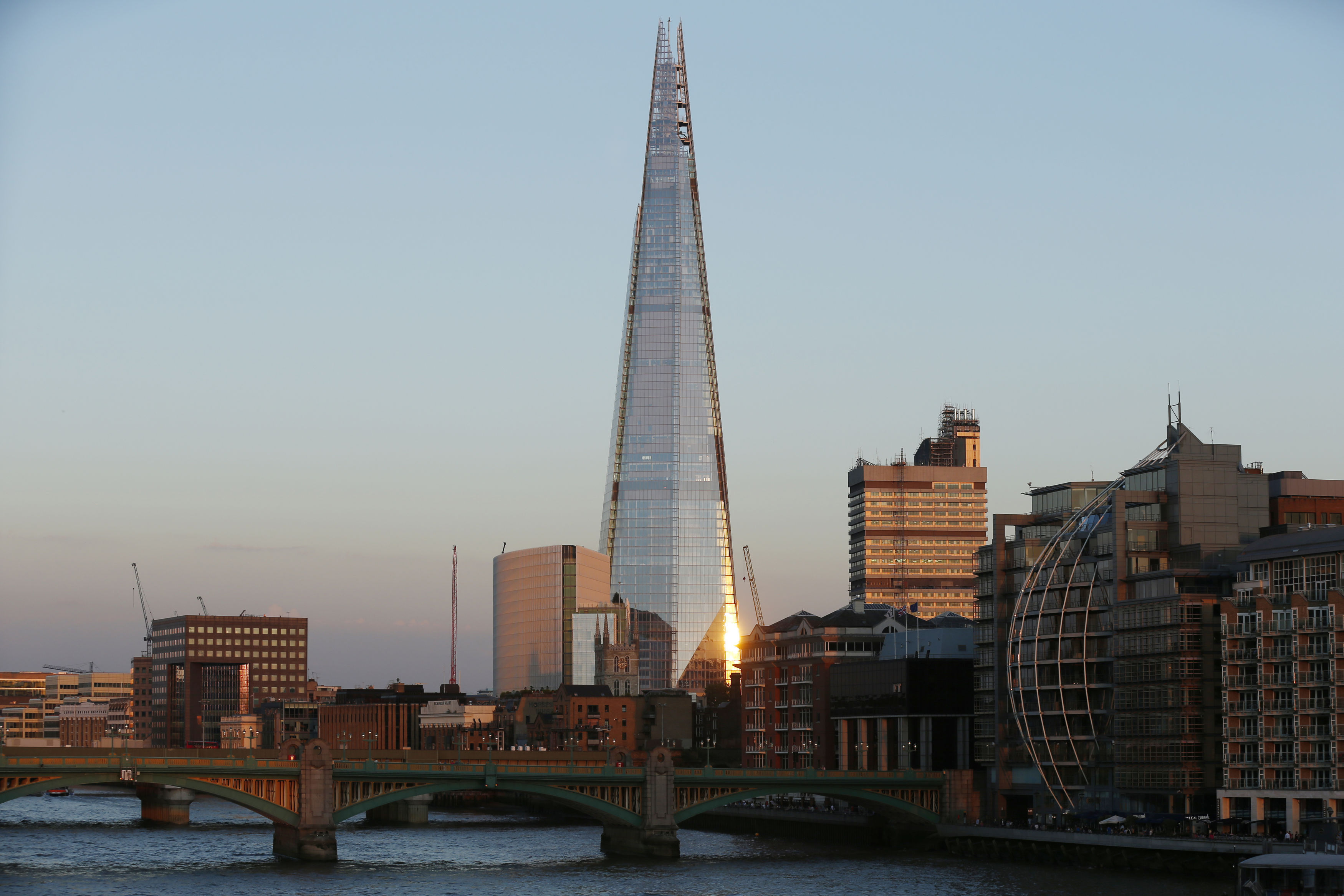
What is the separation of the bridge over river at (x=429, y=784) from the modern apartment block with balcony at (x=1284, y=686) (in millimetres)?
26461

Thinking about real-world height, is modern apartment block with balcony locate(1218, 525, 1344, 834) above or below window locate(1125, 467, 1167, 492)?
below

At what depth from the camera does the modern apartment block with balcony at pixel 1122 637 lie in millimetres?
137125

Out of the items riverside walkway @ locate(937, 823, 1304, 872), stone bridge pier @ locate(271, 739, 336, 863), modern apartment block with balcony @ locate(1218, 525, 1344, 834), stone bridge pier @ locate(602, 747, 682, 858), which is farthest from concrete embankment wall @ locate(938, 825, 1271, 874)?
stone bridge pier @ locate(271, 739, 336, 863)

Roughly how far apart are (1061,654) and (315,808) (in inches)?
2276

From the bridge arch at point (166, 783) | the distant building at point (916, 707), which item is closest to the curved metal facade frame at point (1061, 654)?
the distant building at point (916, 707)

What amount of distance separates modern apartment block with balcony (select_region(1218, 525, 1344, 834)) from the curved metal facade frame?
12563 mm

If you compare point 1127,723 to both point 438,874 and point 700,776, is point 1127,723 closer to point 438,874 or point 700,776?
point 700,776

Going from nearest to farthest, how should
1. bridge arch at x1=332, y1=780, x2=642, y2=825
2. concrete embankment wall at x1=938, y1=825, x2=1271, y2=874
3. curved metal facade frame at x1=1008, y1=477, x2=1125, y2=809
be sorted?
concrete embankment wall at x1=938, y1=825, x2=1271, y2=874
bridge arch at x1=332, y1=780, x2=642, y2=825
curved metal facade frame at x1=1008, y1=477, x2=1125, y2=809

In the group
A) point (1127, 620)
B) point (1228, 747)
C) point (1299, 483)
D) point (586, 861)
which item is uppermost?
point (1299, 483)

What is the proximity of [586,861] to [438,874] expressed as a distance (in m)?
14.1

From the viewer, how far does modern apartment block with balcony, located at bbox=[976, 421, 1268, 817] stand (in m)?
137

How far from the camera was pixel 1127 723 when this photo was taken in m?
141

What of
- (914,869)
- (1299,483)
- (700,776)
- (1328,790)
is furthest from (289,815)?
(1299,483)

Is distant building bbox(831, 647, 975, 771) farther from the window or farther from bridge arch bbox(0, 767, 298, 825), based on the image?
bridge arch bbox(0, 767, 298, 825)
